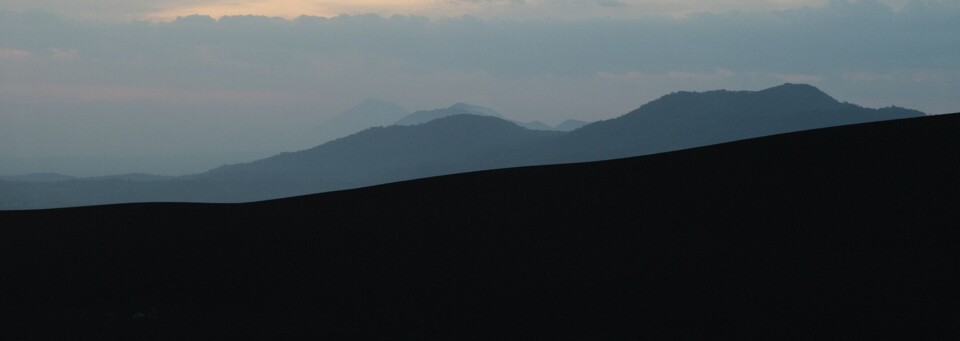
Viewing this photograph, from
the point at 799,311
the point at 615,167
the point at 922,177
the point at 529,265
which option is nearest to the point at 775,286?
the point at 799,311

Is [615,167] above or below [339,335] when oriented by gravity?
above

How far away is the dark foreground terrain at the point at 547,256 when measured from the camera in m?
13.4

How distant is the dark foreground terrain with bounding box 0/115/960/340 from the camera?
526 inches

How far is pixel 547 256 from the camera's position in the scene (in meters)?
16.7

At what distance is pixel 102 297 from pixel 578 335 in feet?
27.5

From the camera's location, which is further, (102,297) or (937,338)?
(102,297)

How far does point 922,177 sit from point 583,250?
8416 millimetres

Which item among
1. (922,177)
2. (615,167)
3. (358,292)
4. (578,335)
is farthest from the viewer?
(615,167)

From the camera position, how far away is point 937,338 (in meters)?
11.8

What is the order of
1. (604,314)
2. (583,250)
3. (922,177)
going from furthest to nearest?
(922,177) → (583,250) → (604,314)

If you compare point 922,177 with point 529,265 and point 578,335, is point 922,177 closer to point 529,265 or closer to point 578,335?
point 529,265

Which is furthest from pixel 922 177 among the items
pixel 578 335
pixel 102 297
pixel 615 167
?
pixel 102 297

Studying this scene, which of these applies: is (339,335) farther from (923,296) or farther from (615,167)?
(615,167)

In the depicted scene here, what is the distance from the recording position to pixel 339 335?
506 inches
